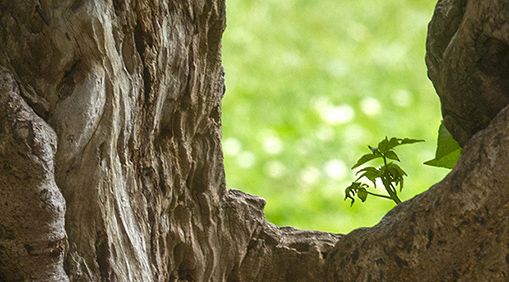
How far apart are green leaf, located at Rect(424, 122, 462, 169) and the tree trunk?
0.32 feet

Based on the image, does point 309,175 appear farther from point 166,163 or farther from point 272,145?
point 166,163

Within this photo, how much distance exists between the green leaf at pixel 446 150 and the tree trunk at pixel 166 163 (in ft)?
0.32

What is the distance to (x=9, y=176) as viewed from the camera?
1.08m

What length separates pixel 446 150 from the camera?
1417mm

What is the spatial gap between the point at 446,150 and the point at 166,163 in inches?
14.4

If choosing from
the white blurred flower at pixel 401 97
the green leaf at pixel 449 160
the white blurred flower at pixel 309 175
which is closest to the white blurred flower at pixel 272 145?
the white blurred flower at pixel 309 175

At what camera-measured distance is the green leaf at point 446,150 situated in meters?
1.41

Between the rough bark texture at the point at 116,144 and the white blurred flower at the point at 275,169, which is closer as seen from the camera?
the rough bark texture at the point at 116,144

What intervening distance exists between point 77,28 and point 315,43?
2.89 meters

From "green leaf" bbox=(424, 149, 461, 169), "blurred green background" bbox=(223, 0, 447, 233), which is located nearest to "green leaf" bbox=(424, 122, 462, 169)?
"green leaf" bbox=(424, 149, 461, 169)

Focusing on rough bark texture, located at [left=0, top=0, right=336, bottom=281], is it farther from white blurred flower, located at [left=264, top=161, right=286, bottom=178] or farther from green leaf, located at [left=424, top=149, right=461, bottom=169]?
white blurred flower, located at [left=264, top=161, right=286, bottom=178]

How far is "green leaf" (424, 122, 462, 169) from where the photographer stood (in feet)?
4.63

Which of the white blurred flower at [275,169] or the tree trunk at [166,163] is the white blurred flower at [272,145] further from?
the tree trunk at [166,163]

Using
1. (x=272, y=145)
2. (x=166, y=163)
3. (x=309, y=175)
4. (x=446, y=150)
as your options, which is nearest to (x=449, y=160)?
(x=446, y=150)
